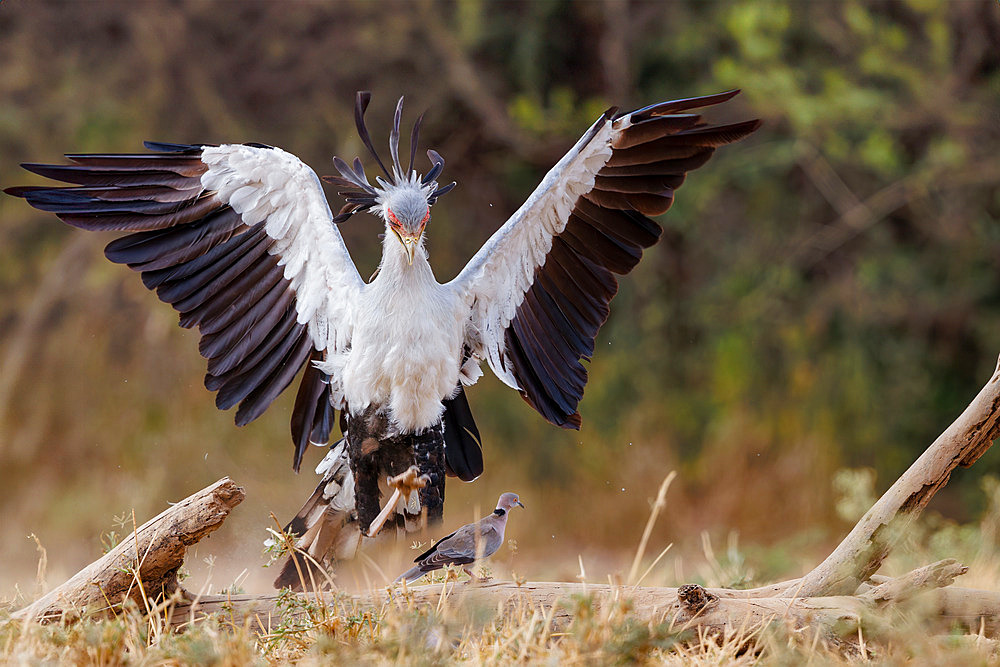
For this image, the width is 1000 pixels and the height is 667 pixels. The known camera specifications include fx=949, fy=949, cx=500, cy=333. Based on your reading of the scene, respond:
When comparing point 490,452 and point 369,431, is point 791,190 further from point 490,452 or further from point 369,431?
point 369,431

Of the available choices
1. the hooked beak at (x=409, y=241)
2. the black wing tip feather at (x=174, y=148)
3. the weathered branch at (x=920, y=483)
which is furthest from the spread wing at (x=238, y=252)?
the weathered branch at (x=920, y=483)

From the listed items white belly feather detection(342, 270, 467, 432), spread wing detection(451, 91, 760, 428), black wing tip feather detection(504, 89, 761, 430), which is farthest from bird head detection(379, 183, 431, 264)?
black wing tip feather detection(504, 89, 761, 430)

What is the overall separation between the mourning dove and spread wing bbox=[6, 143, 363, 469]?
0.77 meters

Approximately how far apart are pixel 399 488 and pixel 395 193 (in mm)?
1045

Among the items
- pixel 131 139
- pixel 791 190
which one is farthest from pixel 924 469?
pixel 131 139

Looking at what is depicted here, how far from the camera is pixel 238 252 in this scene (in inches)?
137

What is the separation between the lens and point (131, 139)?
7.46 meters

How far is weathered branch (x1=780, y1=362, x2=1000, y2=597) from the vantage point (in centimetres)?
279

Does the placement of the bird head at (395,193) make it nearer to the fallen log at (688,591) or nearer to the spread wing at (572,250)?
the spread wing at (572,250)

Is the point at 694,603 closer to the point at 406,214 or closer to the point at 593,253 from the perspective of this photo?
the point at 593,253

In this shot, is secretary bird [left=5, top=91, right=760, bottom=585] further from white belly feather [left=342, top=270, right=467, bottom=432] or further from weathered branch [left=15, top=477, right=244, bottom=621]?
weathered branch [left=15, top=477, right=244, bottom=621]

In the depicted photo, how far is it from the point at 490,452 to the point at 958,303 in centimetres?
393

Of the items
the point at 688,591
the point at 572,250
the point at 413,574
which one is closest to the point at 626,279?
the point at 572,250

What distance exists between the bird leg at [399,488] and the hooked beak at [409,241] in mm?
748
